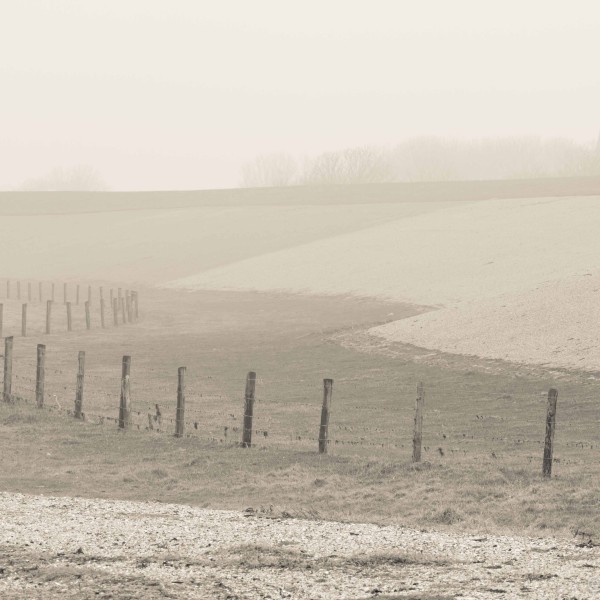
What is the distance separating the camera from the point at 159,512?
1622cm

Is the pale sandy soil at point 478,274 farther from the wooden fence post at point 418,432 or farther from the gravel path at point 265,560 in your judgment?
the gravel path at point 265,560

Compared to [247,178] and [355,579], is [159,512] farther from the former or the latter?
[247,178]

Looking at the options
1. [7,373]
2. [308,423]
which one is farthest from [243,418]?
[7,373]

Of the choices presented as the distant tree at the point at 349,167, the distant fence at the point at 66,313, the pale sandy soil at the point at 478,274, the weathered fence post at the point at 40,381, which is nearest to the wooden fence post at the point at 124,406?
the weathered fence post at the point at 40,381

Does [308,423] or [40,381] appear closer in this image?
[308,423]

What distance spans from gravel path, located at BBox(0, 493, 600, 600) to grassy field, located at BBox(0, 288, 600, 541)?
1.72 meters

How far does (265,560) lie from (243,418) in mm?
12209

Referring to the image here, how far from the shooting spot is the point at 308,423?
84.9 ft

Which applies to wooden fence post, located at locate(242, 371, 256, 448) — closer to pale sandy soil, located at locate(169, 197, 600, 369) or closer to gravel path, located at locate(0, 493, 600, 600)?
gravel path, located at locate(0, 493, 600, 600)

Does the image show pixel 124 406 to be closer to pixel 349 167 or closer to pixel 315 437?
pixel 315 437

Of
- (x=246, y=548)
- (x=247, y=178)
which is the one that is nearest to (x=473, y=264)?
(x=246, y=548)

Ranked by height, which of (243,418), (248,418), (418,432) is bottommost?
(243,418)

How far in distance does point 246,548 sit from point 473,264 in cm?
4955

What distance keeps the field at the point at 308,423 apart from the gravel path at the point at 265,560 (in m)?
1.20
